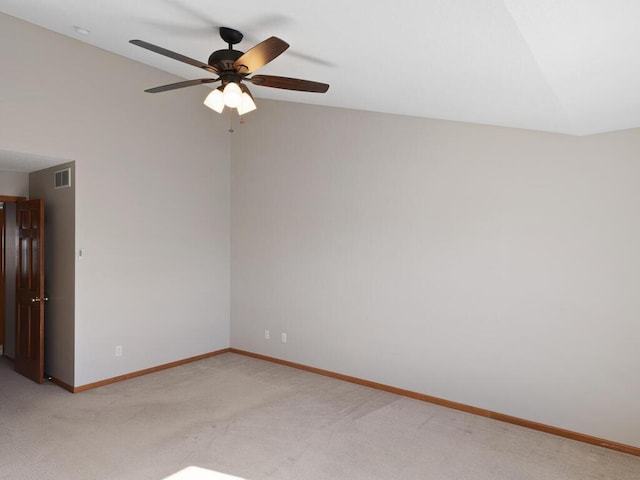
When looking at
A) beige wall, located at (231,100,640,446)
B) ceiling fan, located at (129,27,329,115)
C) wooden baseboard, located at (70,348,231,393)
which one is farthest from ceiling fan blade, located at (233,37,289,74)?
wooden baseboard, located at (70,348,231,393)

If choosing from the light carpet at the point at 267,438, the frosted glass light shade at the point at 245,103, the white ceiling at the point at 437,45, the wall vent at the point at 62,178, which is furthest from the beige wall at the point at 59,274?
the frosted glass light shade at the point at 245,103

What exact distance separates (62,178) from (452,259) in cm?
404

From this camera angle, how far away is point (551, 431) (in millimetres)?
3416

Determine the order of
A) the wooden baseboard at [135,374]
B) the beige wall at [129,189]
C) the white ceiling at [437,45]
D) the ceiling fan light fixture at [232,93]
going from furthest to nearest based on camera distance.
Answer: the wooden baseboard at [135,374] < the beige wall at [129,189] < the ceiling fan light fixture at [232,93] < the white ceiling at [437,45]

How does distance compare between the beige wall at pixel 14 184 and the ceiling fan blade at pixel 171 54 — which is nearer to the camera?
the ceiling fan blade at pixel 171 54

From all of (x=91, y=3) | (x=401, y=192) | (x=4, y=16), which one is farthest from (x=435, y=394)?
(x=4, y=16)

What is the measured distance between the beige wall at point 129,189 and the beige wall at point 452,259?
54 centimetres

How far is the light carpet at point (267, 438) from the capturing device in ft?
9.46

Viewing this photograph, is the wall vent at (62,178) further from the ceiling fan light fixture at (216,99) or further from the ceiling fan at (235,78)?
the ceiling fan light fixture at (216,99)

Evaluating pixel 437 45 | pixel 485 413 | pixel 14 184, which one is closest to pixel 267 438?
pixel 485 413

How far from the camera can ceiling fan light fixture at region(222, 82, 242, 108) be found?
109 inches

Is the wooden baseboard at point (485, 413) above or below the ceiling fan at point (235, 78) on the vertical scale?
below

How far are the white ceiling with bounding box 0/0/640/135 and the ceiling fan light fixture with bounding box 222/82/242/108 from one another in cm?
44

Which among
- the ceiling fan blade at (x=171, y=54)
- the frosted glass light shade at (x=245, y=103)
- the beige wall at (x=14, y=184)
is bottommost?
the beige wall at (x=14, y=184)
